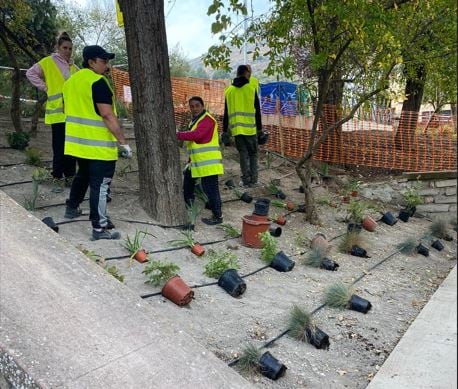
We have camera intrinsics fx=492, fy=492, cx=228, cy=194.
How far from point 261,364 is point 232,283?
1.09 meters

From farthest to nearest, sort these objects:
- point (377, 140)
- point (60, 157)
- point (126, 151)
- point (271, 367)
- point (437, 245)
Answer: point (377, 140), point (437, 245), point (126, 151), point (60, 157), point (271, 367)

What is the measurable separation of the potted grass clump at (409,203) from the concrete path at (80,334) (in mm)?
6028

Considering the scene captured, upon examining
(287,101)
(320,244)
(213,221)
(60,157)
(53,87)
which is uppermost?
(53,87)

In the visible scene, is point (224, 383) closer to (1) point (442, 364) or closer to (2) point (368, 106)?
(1) point (442, 364)

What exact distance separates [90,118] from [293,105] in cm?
698

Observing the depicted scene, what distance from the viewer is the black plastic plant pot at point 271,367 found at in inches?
119

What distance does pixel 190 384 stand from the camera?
2.44 meters

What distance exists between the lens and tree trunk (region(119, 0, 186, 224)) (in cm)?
498

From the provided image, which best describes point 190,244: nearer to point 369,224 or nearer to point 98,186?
point 98,186

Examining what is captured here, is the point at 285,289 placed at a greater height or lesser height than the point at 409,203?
greater

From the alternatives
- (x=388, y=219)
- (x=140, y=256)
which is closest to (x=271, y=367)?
(x=140, y=256)

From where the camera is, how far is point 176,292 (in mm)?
3633

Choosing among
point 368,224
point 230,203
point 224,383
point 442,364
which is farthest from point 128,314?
point 368,224

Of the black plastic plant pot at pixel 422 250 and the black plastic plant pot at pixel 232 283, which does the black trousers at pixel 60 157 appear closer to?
the black plastic plant pot at pixel 232 283
